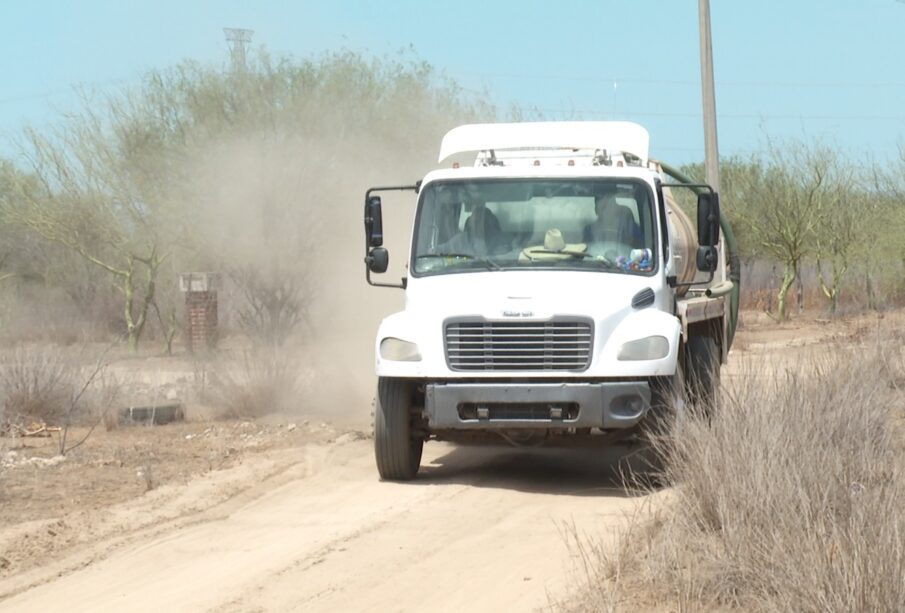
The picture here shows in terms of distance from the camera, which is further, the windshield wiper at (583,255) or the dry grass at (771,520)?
the windshield wiper at (583,255)

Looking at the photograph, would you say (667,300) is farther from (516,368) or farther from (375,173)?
(375,173)

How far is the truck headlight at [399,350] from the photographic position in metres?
10.9

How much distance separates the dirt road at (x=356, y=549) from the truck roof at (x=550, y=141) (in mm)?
2937

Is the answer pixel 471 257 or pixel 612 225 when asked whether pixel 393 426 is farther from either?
pixel 612 225

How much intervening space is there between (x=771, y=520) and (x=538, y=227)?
17.1 feet

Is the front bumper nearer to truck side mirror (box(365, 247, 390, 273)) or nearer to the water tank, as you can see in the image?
truck side mirror (box(365, 247, 390, 273))

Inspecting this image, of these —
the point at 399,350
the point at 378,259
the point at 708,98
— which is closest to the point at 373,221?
the point at 378,259

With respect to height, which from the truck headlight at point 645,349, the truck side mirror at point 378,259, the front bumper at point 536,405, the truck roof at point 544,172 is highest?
the truck roof at point 544,172

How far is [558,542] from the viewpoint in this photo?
28.0 feet

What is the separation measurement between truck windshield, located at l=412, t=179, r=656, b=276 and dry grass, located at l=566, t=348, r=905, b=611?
2.31 m

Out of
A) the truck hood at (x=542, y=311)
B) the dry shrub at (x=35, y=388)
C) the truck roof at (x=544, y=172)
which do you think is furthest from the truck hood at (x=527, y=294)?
the dry shrub at (x=35, y=388)

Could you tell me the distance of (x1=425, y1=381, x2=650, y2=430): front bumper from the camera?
1047 centimetres

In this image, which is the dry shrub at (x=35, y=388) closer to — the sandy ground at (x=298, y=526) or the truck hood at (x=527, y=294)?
the sandy ground at (x=298, y=526)

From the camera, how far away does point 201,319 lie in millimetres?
30812
